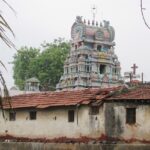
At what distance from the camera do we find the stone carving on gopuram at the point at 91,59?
48.6 meters

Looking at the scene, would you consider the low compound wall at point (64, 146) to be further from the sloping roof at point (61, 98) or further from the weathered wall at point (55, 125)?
the sloping roof at point (61, 98)

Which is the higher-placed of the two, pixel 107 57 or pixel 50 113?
pixel 107 57

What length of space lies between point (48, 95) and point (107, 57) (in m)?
23.8

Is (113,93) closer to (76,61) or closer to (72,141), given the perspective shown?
(72,141)

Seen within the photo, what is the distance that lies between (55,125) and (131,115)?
4514mm

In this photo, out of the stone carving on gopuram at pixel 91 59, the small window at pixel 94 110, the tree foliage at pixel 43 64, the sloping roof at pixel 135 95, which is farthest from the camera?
the tree foliage at pixel 43 64

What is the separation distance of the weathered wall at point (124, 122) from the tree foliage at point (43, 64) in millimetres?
36127

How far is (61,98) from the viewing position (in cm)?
2492

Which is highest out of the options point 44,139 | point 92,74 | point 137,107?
point 92,74

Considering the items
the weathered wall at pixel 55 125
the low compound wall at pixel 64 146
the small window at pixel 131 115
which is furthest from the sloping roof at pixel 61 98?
the low compound wall at pixel 64 146

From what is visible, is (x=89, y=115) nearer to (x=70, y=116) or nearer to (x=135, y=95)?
(x=70, y=116)

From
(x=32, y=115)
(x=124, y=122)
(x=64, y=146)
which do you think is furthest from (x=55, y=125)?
(x=124, y=122)

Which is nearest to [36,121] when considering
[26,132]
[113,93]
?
[26,132]

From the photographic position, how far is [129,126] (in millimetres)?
21359
